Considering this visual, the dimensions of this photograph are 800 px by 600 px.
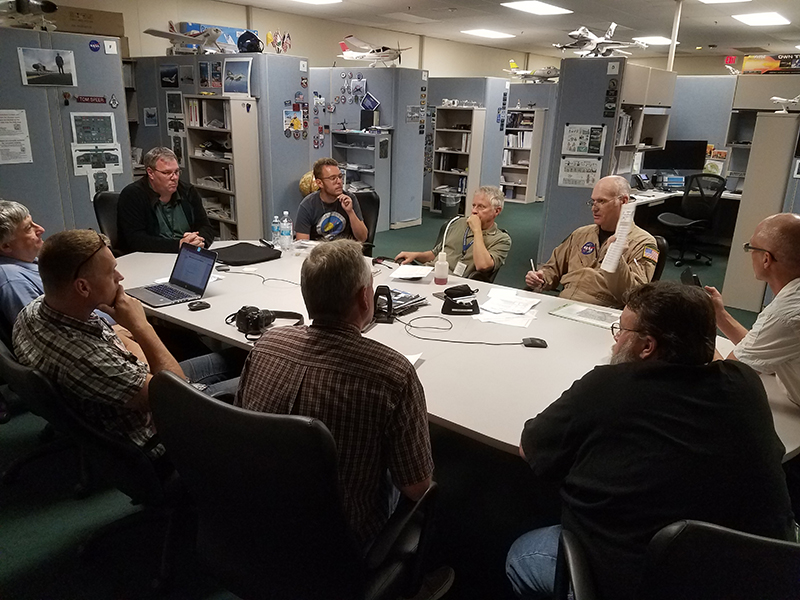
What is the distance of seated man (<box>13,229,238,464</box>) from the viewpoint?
1.61 m

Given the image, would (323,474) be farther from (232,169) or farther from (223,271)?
(232,169)

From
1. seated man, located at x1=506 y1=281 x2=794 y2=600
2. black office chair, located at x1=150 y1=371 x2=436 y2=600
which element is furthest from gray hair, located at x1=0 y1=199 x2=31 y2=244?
seated man, located at x1=506 y1=281 x2=794 y2=600

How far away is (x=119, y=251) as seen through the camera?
11.9 feet

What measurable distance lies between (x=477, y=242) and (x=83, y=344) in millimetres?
2243

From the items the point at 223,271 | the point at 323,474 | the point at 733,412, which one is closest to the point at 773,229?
the point at 733,412

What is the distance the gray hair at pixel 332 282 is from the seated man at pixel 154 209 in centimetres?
223

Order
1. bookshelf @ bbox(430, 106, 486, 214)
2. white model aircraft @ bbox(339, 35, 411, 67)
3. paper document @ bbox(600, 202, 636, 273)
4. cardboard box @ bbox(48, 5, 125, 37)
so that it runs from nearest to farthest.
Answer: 1. paper document @ bbox(600, 202, 636, 273)
2. cardboard box @ bbox(48, 5, 125, 37)
3. white model aircraft @ bbox(339, 35, 411, 67)
4. bookshelf @ bbox(430, 106, 486, 214)

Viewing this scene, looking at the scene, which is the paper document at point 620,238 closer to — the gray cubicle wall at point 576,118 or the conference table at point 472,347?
the conference table at point 472,347

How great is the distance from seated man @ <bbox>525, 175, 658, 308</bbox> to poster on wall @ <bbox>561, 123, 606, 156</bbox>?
8.49ft

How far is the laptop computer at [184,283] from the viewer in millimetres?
2676

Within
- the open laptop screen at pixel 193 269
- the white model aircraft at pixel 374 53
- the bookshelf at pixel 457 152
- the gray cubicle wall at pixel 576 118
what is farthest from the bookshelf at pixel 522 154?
the open laptop screen at pixel 193 269

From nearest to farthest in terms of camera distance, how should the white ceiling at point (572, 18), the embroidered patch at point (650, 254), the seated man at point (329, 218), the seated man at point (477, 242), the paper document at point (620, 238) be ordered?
the paper document at point (620, 238) < the embroidered patch at point (650, 254) < the seated man at point (477, 242) < the seated man at point (329, 218) < the white ceiling at point (572, 18)

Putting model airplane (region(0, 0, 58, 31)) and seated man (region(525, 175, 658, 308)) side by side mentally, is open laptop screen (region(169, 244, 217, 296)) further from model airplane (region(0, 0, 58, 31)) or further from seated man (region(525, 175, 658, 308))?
model airplane (region(0, 0, 58, 31))

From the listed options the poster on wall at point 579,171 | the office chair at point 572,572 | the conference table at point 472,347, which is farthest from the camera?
the poster on wall at point 579,171
